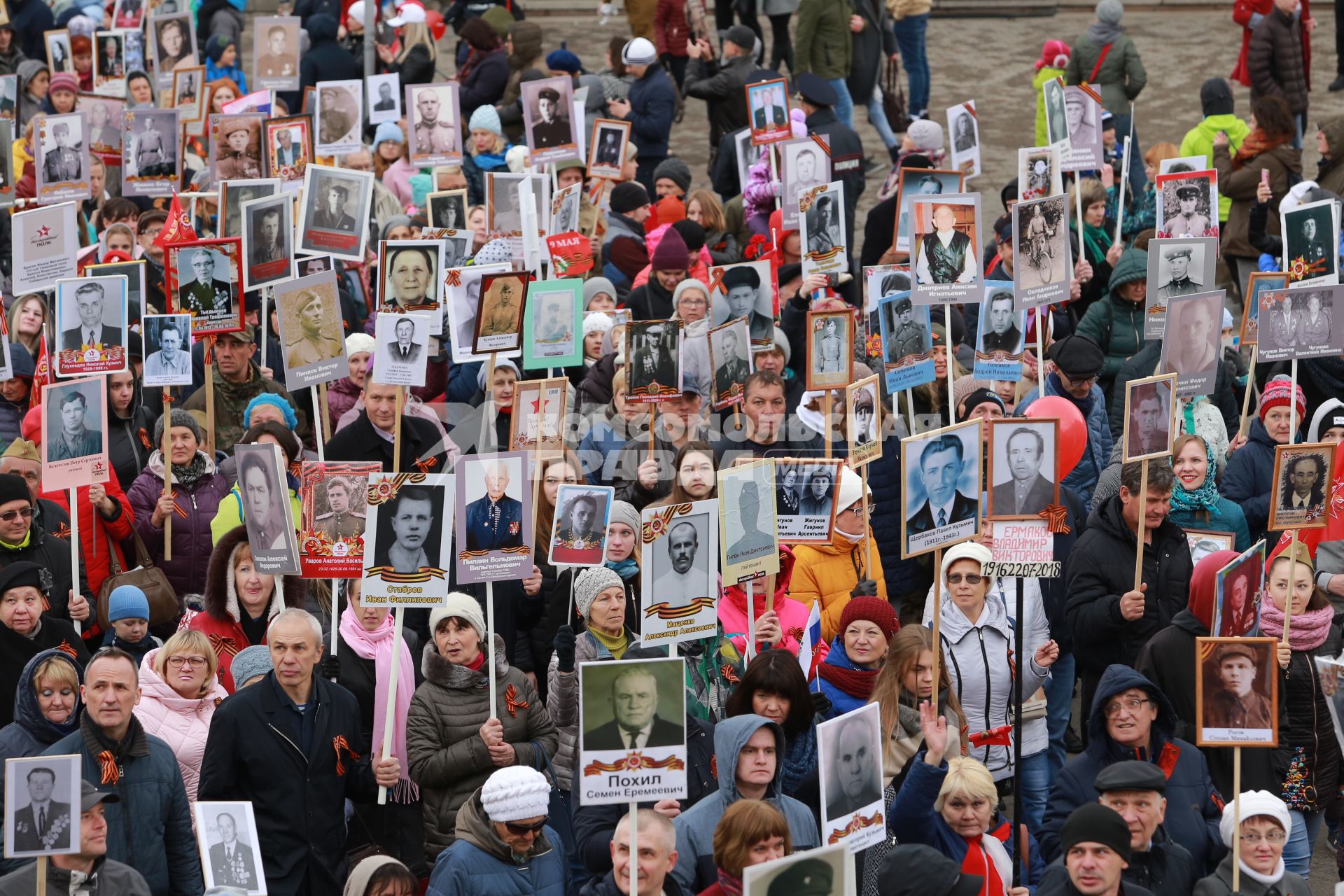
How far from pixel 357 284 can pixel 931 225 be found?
4094 millimetres

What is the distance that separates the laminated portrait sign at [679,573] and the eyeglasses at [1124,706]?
1.43 metres

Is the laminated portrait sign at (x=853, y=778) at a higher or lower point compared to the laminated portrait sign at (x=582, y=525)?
lower

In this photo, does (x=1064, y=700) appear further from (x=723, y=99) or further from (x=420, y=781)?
(x=723, y=99)

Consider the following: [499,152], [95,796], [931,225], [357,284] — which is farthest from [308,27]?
[95,796]

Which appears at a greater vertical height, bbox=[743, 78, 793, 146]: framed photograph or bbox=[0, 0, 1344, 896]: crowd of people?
bbox=[743, 78, 793, 146]: framed photograph

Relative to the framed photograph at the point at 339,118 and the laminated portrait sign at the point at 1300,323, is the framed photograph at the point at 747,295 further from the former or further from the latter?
the framed photograph at the point at 339,118

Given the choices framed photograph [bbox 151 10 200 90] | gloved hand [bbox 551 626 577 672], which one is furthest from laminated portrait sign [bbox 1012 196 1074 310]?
framed photograph [bbox 151 10 200 90]

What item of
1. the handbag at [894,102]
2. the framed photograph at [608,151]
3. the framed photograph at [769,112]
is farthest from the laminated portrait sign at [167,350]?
the handbag at [894,102]

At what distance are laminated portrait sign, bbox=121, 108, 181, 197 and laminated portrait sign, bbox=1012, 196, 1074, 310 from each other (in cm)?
609

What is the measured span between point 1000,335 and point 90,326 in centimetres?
454

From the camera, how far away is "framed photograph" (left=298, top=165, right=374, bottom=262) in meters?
11.2

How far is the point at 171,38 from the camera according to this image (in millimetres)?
16234

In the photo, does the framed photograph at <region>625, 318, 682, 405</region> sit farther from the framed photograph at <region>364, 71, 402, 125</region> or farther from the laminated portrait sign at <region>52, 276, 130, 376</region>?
the framed photograph at <region>364, 71, 402, 125</region>

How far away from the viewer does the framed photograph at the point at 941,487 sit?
734cm
